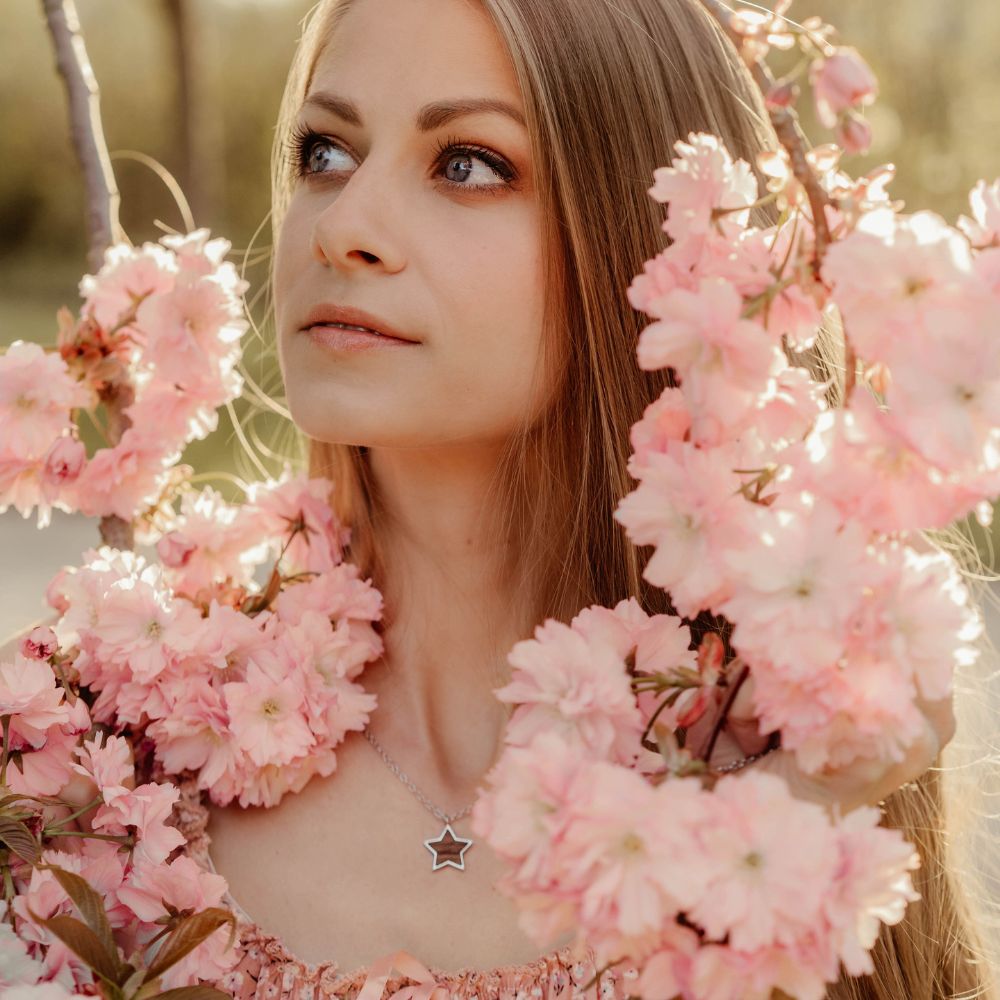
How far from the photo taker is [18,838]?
111 centimetres

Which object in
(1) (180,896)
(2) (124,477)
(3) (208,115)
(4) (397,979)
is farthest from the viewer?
(3) (208,115)

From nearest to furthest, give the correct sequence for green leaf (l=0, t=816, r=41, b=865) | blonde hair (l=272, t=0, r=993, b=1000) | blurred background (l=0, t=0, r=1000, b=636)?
green leaf (l=0, t=816, r=41, b=865) < blonde hair (l=272, t=0, r=993, b=1000) < blurred background (l=0, t=0, r=1000, b=636)

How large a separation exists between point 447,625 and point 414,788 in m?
0.20

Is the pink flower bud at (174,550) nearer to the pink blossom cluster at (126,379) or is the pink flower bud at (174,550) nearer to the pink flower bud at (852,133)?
the pink blossom cluster at (126,379)

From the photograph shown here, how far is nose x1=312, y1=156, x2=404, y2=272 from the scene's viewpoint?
1.32m

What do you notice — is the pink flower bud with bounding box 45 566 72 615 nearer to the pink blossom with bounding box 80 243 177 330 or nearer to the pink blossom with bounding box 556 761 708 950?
the pink blossom with bounding box 80 243 177 330

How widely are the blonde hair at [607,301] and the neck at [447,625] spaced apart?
0.03 m

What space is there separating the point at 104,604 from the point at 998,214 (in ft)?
3.09

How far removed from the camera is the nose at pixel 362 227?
132cm

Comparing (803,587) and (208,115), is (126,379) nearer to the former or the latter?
(803,587)

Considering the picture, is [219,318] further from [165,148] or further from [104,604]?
[165,148]

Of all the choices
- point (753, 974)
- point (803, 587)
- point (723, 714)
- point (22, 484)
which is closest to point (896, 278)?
point (803, 587)

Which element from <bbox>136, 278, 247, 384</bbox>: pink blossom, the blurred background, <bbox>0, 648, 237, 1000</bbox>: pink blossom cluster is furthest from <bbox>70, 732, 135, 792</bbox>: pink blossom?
the blurred background

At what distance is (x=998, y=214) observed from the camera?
2.77ft
